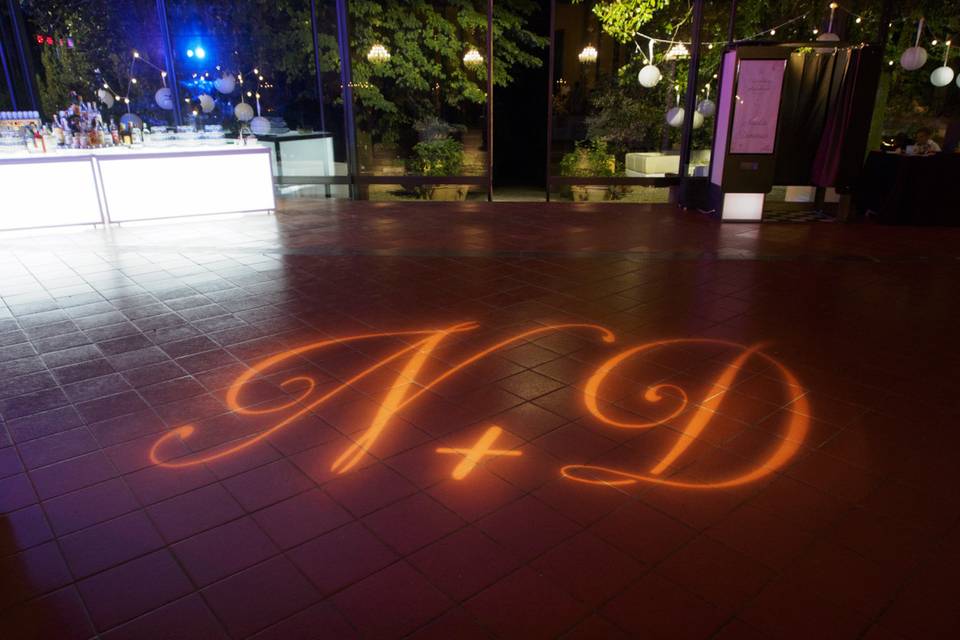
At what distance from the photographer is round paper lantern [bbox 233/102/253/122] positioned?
35.3ft

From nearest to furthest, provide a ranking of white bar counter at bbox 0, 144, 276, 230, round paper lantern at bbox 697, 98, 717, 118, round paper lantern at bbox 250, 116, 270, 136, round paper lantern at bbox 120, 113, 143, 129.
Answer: white bar counter at bbox 0, 144, 276, 230, round paper lantern at bbox 120, 113, 143, 129, round paper lantern at bbox 697, 98, 717, 118, round paper lantern at bbox 250, 116, 270, 136

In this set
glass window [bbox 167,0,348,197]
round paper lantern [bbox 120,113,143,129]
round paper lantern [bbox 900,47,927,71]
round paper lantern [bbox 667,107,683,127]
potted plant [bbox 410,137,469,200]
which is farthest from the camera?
potted plant [bbox 410,137,469,200]

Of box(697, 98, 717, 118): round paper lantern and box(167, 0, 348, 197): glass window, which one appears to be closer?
box(697, 98, 717, 118): round paper lantern

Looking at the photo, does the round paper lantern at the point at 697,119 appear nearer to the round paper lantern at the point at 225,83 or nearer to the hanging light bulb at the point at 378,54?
the hanging light bulb at the point at 378,54

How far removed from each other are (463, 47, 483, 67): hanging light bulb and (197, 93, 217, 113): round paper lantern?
4209 mm

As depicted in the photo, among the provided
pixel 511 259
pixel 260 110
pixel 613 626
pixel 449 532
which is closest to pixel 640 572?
pixel 613 626

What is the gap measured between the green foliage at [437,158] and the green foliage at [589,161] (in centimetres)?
175

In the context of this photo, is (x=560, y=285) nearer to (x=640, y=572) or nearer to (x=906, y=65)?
(x=640, y=572)

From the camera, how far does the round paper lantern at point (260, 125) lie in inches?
428

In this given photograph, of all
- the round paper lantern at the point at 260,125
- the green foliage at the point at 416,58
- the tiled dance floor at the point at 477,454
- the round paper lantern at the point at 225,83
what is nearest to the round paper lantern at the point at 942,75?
the tiled dance floor at the point at 477,454

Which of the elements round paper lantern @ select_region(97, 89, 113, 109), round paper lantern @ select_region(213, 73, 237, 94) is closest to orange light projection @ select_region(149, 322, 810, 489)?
round paper lantern @ select_region(213, 73, 237, 94)

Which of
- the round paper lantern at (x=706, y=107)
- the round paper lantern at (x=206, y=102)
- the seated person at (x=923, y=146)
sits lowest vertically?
the seated person at (x=923, y=146)

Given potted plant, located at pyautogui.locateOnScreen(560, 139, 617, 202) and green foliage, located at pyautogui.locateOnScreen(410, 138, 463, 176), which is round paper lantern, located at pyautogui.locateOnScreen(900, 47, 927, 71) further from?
green foliage, located at pyautogui.locateOnScreen(410, 138, 463, 176)

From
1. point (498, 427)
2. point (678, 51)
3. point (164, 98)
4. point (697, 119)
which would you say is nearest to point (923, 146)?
point (697, 119)
